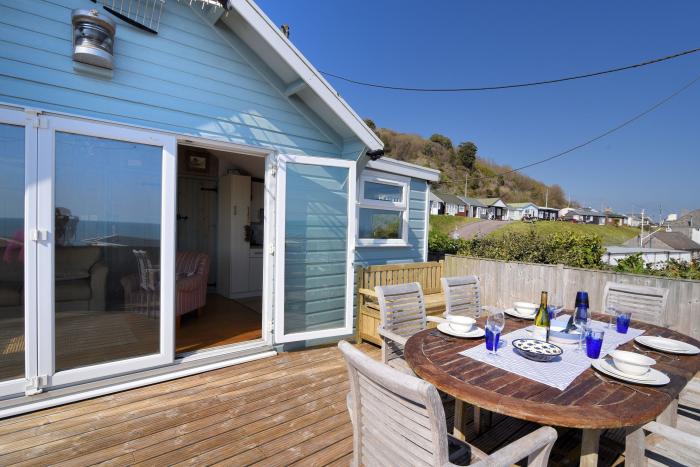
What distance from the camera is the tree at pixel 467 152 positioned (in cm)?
4440

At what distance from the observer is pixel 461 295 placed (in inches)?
115

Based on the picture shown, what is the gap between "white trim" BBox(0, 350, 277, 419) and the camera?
2.27 m

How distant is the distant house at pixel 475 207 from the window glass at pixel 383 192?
131 ft

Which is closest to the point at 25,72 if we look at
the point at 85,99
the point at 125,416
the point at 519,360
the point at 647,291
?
the point at 85,99

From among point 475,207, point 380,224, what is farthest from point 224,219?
point 475,207

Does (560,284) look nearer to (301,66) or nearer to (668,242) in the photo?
(301,66)

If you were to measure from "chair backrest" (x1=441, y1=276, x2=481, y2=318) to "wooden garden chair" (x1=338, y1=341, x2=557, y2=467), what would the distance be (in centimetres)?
168

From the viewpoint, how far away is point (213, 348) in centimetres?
337

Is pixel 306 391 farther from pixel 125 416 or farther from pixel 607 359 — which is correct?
pixel 607 359

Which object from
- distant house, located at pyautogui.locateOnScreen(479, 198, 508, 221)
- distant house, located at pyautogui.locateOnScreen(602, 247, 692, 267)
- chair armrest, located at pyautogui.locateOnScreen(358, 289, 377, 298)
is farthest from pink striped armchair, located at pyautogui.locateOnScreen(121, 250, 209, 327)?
distant house, located at pyautogui.locateOnScreen(479, 198, 508, 221)

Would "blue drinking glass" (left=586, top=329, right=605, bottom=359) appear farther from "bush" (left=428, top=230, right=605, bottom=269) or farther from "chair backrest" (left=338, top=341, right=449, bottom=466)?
"bush" (left=428, top=230, right=605, bottom=269)

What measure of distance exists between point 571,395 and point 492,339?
45 cm

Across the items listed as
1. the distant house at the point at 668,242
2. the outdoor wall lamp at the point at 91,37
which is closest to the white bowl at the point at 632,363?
the outdoor wall lamp at the point at 91,37

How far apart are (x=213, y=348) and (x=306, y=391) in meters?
1.26
